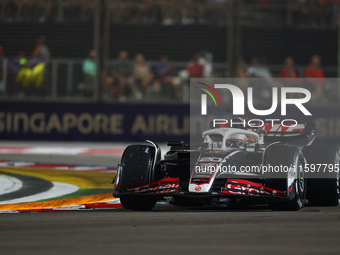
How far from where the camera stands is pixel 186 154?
6.94 m

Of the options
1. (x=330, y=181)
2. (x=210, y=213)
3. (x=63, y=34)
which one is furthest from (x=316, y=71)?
(x=210, y=213)

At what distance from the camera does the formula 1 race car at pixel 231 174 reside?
20.5ft

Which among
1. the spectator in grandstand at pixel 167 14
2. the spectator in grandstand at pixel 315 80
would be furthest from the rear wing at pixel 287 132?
the spectator in grandstand at pixel 167 14

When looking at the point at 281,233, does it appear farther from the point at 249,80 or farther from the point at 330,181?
the point at 249,80

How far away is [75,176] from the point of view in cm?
1030

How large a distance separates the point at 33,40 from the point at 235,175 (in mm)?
12787

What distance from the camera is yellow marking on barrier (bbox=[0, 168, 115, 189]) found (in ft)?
30.3

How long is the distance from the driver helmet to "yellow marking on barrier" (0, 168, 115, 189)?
7.64 ft

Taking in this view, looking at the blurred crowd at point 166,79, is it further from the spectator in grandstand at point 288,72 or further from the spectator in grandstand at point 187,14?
the spectator in grandstand at point 187,14

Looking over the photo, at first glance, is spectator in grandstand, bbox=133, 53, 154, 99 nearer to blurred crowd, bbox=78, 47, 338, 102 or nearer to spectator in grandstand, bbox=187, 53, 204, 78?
blurred crowd, bbox=78, 47, 338, 102

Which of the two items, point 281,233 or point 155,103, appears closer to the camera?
point 281,233

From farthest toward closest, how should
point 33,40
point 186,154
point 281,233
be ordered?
point 33,40 → point 186,154 → point 281,233

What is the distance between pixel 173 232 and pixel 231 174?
Result: 1.35m

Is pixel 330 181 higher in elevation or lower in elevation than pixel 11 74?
lower
